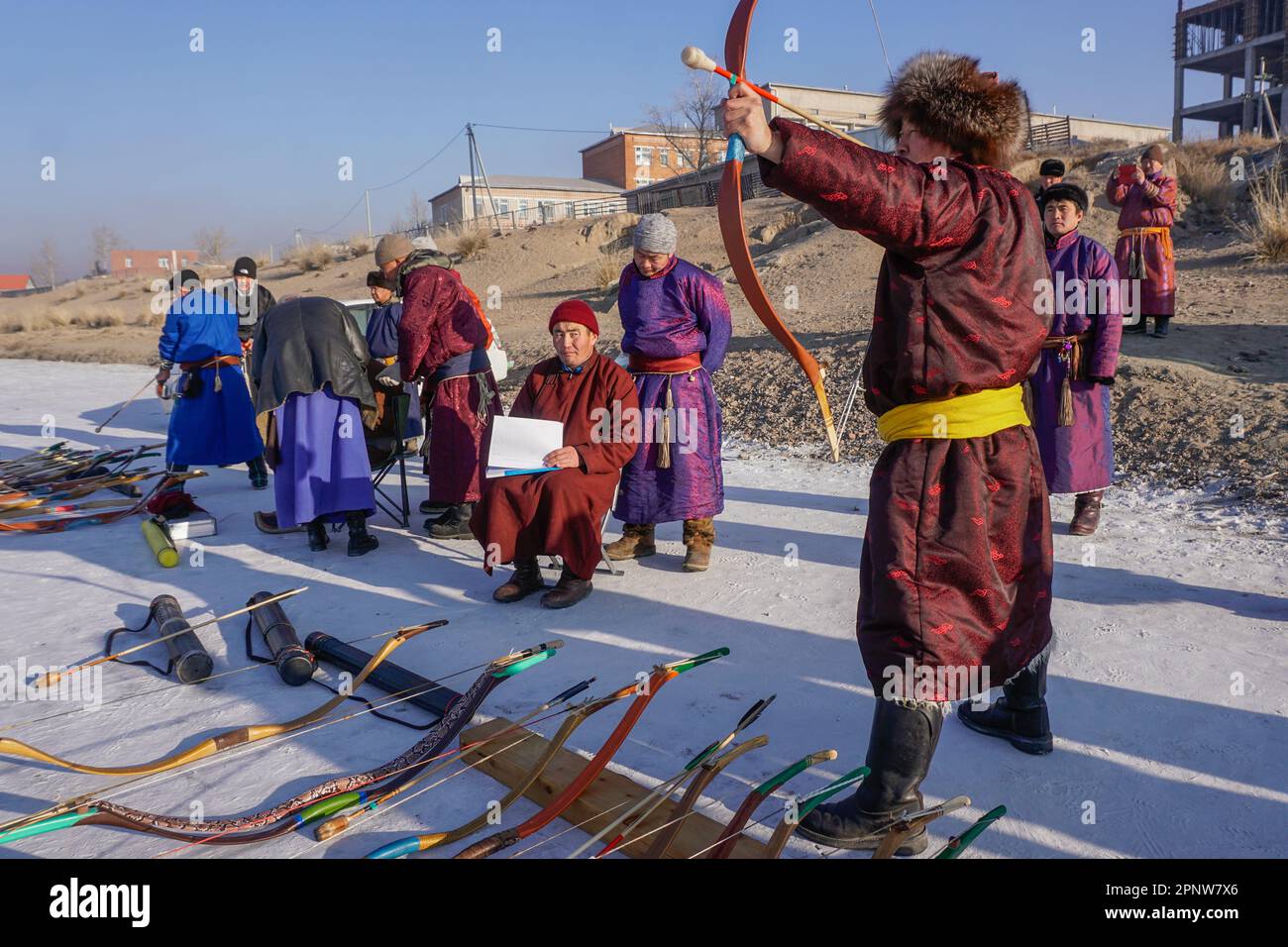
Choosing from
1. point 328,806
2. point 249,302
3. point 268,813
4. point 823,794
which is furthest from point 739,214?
point 249,302

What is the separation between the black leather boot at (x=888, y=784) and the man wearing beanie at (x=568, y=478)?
206cm

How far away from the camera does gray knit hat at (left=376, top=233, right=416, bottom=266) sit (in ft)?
18.3

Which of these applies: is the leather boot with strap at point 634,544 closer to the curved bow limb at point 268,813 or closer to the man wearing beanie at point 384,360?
the man wearing beanie at point 384,360

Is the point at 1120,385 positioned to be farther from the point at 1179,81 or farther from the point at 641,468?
the point at 1179,81

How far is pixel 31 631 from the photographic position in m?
3.98

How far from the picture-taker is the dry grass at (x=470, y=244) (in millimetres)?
26984

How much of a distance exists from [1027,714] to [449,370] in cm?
380

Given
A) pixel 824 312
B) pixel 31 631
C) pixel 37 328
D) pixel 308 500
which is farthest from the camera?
pixel 37 328

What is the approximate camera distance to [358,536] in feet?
17.1

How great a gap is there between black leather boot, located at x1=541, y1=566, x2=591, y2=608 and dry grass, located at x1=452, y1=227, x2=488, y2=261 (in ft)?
78.9

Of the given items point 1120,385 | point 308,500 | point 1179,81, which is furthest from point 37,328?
point 1179,81

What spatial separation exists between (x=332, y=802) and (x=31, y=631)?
257cm

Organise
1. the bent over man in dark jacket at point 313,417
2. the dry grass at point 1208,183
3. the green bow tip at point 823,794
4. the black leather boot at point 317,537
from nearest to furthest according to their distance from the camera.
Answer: the green bow tip at point 823,794, the bent over man in dark jacket at point 313,417, the black leather boot at point 317,537, the dry grass at point 1208,183

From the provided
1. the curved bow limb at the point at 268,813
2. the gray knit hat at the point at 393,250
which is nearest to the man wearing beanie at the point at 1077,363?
the curved bow limb at the point at 268,813
